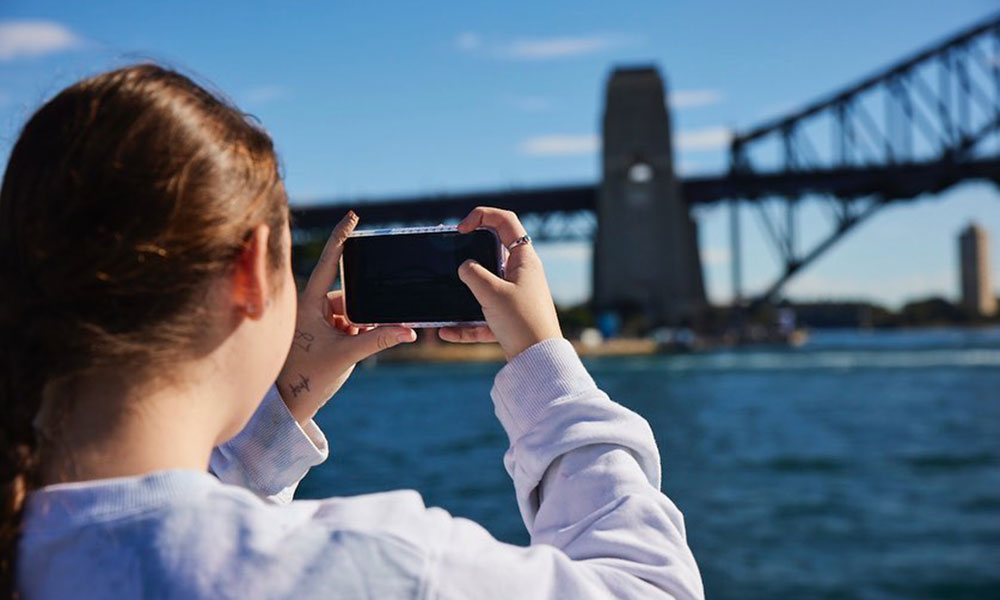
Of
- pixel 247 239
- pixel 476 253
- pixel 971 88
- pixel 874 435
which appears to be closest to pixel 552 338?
pixel 476 253

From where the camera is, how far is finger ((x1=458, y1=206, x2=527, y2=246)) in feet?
2.43

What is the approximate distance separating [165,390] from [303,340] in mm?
276

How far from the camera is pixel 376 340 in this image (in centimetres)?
80

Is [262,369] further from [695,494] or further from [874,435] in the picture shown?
[874,435]

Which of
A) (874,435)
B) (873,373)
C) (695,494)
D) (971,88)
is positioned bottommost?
(873,373)

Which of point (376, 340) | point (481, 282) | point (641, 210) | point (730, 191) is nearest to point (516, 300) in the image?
point (481, 282)

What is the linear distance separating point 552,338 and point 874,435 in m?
16.4

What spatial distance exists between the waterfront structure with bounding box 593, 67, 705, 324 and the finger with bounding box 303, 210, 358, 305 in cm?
3235

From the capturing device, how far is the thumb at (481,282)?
70 cm

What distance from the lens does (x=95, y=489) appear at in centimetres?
53

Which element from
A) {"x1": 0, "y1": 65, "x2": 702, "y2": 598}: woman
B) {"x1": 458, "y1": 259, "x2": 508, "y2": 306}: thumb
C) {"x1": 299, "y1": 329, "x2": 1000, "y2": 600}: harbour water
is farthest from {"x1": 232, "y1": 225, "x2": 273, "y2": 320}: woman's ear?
{"x1": 299, "y1": 329, "x2": 1000, "y2": 600}: harbour water

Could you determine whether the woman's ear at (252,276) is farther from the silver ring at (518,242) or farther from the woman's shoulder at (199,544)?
the silver ring at (518,242)

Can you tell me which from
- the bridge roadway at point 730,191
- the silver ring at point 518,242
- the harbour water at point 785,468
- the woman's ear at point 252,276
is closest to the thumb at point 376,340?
the silver ring at point 518,242

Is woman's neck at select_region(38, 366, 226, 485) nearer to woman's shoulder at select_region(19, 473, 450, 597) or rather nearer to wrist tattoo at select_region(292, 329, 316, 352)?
woman's shoulder at select_region(19, 473, 450, 597)
